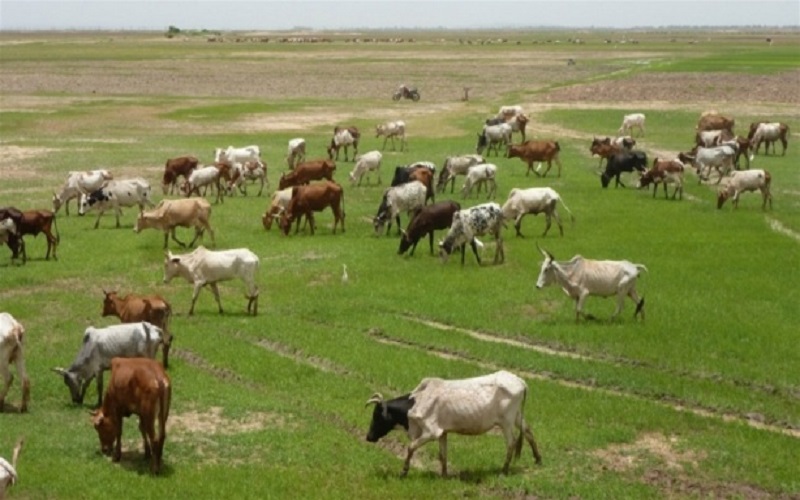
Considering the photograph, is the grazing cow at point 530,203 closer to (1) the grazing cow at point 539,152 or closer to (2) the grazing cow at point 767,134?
(1) the grazing cow at point 539,152

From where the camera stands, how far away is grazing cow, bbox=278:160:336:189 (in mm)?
34656

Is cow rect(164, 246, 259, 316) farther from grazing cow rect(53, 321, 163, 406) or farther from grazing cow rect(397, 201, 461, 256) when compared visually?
grazing cow rect(397, 201, 461, 256)

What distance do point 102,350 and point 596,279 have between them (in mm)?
9629

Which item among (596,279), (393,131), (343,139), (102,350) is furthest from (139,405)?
(393,131)

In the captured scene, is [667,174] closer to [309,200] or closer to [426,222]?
[426,222]

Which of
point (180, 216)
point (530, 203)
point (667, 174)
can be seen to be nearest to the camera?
point (180, 216)

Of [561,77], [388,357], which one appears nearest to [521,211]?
[388,357]

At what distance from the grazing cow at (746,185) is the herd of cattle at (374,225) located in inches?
1.9

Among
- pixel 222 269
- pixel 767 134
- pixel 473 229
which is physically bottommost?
pixel 767 134

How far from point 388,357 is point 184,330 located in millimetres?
4308

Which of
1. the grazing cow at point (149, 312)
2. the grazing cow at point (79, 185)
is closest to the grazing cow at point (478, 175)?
the grazing cow at point (79, 185)

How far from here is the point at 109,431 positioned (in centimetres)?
1365

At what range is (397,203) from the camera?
2923cm

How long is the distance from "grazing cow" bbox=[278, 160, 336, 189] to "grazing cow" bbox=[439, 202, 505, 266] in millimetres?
10014
